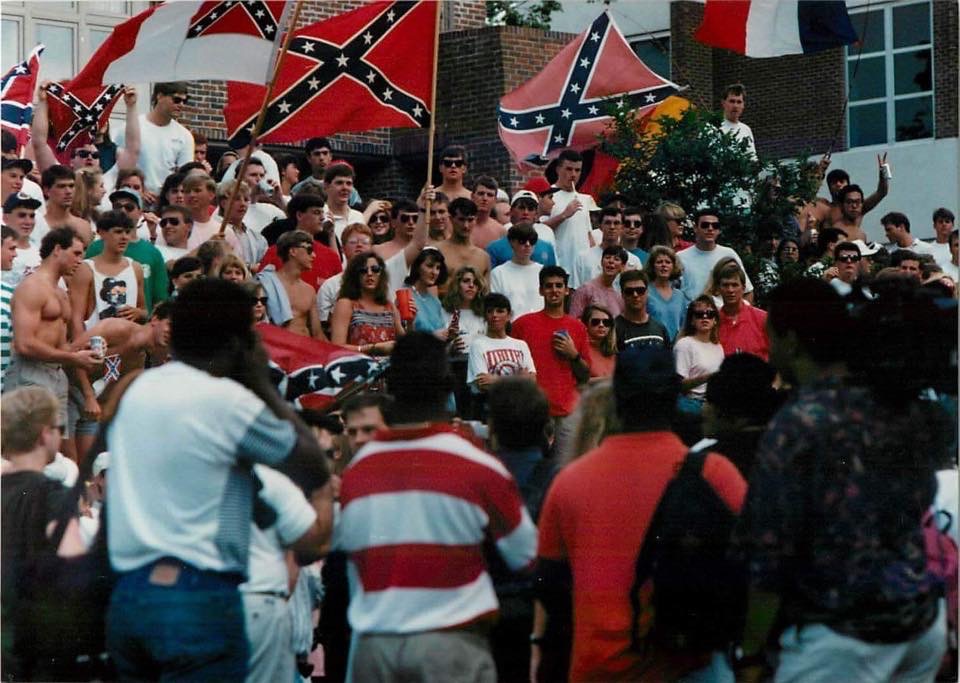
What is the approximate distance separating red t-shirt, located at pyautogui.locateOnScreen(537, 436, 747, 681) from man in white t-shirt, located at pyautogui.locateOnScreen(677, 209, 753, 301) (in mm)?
6640

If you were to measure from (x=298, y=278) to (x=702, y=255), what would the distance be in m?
3.00

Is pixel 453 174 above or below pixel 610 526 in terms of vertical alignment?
above

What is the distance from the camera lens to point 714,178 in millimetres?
13703

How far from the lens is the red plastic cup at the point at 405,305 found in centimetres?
1094

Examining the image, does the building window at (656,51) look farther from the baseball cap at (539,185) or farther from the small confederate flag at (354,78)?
the small confederate flag at (354,78)

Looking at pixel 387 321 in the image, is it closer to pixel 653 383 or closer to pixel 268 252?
pixel 268 252

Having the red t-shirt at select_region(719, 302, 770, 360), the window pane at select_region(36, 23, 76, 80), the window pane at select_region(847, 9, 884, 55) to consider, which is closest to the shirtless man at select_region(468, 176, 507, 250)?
the red t-shirt at select_region(719, 302, 770, 360)

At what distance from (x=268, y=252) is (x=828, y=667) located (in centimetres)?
697

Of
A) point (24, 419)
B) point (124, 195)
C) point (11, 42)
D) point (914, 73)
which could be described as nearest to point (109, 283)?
point (124, 195)

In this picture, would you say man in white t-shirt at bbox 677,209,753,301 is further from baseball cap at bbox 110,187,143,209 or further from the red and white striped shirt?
the red and white striped shirt

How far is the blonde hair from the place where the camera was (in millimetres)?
6238

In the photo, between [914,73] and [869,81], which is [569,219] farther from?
[869,81]

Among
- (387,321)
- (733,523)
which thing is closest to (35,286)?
(387,321)

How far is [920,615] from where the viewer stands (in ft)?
17.1
